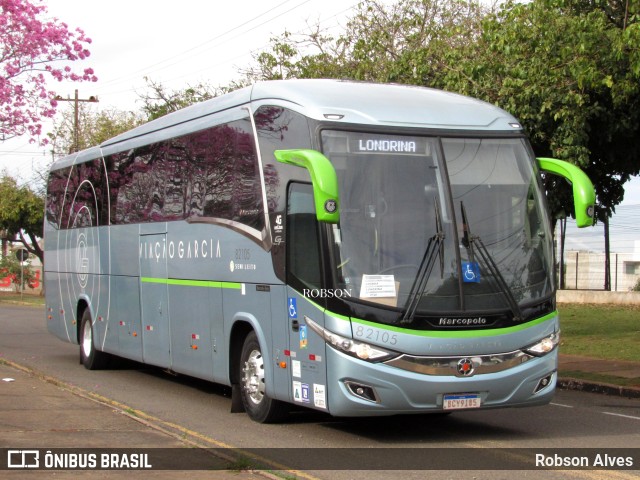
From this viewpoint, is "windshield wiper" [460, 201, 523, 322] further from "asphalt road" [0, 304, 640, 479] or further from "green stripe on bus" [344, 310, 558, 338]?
"asphalt road" [0, 304, 640, 479]

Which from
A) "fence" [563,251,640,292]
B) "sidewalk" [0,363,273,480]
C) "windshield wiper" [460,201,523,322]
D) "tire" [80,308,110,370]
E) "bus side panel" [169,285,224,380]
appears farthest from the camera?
"fence" [563,251,640,292]

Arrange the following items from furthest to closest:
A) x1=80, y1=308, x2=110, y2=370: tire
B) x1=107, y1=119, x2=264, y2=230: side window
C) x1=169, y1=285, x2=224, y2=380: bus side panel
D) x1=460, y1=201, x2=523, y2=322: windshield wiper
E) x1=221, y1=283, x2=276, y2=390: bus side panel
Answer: x1=80, y1=308, x2=110, y2=370: tire → x1=169, y1=285, x2=224, y2=380: bus side panel → x1=107, y1=119, x2=264, y2=230: side window → x1=221, y1=283, x2=276, y2=390: bus side panel → x1=460, y1=201, x2=523, y2=322: windshield wiper

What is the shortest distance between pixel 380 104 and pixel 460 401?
3.08m

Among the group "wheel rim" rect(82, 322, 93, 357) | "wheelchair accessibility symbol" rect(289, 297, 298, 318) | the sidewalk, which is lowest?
the sidewalk

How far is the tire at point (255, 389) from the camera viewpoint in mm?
10930

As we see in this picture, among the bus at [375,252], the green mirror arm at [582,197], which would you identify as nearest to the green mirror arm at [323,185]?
the bus at [375,252]

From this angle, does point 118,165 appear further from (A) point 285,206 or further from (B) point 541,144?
(B) point 541,144

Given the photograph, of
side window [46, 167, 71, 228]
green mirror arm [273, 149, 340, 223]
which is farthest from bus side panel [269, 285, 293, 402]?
side window [46, 167, 71, 228]

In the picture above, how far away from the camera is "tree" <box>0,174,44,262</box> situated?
5766cm

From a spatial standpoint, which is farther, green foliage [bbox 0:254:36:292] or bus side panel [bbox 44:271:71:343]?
green foliage [bbox 0:254:36:292]

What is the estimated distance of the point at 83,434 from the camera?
980 cm

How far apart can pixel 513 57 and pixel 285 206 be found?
28.0ft

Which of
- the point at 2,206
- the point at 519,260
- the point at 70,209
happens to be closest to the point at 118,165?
the point at 70,209

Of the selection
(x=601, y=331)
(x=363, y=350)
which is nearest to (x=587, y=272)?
(x=601, y=331)
